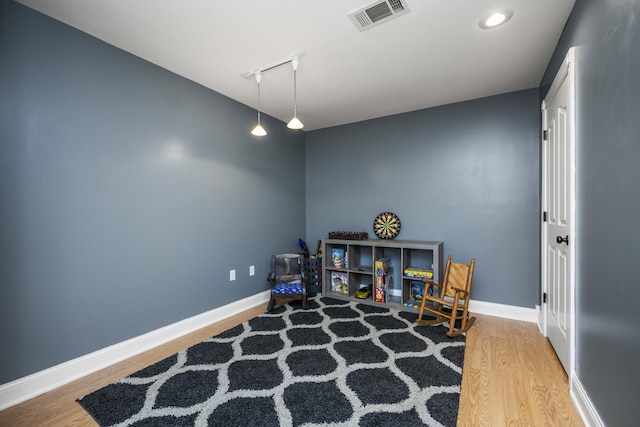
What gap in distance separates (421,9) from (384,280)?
102 inches

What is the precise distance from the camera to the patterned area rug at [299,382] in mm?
1520

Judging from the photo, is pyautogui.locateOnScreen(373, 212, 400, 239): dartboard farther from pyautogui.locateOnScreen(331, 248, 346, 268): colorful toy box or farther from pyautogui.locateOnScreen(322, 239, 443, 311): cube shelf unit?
pyautogui.locateOnScreen(331, 248, 346, 268): colorful toy box

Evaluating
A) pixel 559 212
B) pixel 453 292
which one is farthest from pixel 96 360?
pixel 559 212

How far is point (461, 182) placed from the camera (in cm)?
320

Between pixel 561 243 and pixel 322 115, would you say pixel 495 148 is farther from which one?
pixel 322 115

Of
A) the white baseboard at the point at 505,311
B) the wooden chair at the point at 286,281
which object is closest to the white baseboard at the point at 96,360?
the wooden chair at the point at 286,281

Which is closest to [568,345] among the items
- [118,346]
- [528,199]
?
[528,199]

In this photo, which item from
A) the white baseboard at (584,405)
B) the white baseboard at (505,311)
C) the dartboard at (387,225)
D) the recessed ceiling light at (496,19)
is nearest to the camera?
the white baseboard at (584,405)

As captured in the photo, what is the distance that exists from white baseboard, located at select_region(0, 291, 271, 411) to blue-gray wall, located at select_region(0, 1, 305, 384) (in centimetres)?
5

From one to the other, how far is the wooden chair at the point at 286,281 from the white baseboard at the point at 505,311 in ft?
6.25

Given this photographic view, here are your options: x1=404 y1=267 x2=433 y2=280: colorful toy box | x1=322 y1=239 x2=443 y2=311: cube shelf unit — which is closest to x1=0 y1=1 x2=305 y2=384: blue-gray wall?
x1=322 y1=239 x2=443 y2=311: cube shelf unit

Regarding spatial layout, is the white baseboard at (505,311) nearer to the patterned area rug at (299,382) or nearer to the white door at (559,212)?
the white door at (559,212)

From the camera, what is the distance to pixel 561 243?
2008mm

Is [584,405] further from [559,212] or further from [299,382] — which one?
[299,382]
